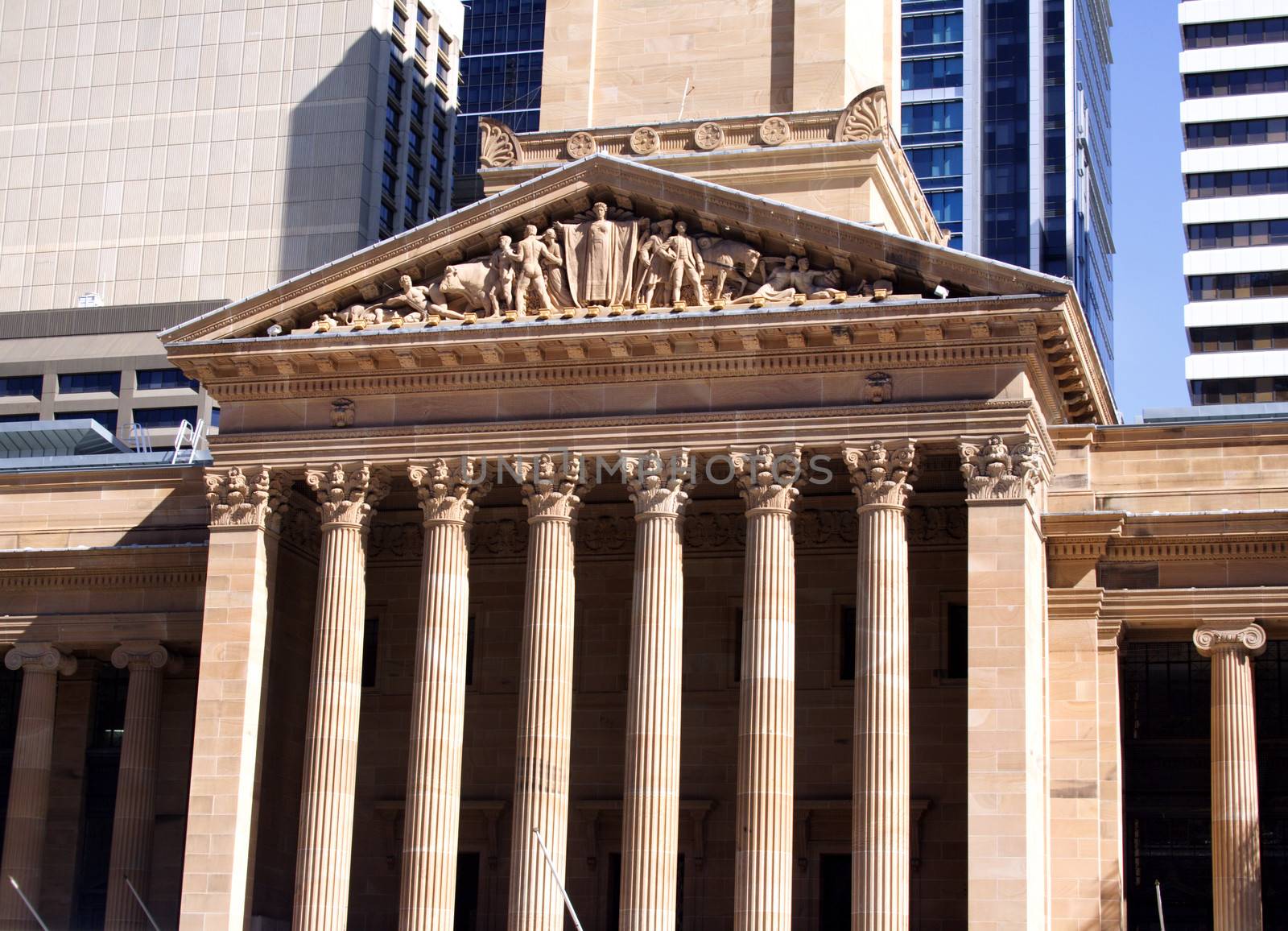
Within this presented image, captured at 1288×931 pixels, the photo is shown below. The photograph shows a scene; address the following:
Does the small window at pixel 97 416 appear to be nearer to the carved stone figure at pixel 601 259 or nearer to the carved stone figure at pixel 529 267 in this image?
the carved stone figure at pixel 529 267

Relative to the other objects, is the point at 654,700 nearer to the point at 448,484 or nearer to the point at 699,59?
the point at 448,484

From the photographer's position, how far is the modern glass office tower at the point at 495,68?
6240 inches

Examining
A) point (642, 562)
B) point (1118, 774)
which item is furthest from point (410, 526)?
point (1118, 774)

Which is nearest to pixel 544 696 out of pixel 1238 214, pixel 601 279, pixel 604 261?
pixel 601 279

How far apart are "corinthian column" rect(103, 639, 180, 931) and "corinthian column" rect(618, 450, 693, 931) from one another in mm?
15517

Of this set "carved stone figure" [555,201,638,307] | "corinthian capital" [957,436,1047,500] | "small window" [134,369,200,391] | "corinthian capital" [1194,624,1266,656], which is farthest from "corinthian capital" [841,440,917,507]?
"small window" [134,369,200,391]

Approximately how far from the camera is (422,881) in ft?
177

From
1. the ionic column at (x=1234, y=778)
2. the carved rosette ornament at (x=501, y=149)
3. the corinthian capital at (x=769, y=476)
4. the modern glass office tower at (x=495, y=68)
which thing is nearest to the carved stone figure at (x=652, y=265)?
the corinthian capital at (x=769, y=476)

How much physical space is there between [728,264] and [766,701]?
10.9 metres

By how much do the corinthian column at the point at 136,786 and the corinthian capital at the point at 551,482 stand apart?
13759mm

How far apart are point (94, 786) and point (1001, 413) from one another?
3056cm

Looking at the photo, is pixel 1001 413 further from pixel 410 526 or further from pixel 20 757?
pixel 20 757

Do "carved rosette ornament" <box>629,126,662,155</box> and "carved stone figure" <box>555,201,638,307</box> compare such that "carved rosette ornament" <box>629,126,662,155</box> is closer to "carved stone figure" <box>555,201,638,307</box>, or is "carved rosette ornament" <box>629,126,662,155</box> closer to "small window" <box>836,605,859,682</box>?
"carved stone figure" <box>555,201,638,307</box>

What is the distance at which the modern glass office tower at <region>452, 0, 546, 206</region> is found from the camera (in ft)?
520
